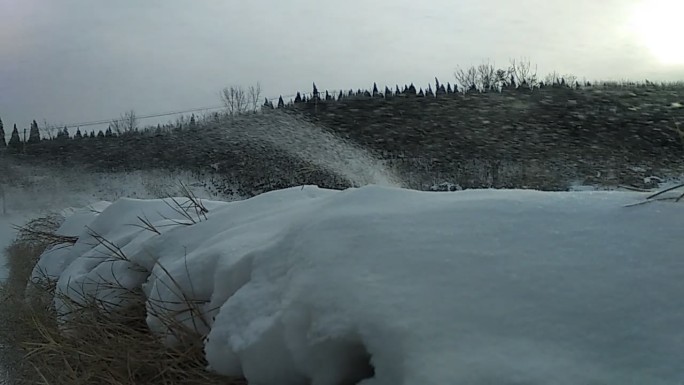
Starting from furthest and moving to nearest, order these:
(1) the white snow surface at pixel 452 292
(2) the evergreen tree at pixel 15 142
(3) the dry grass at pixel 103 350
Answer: (2) the evergreen tree at pixel 15 142, (3) the dry grass at pixel 103 350, (1) the white snow surface at pixel 452 292

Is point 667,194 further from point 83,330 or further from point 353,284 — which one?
point 83,330

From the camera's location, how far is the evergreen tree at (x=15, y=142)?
23531 millimetres

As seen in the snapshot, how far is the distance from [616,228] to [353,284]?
565 mm

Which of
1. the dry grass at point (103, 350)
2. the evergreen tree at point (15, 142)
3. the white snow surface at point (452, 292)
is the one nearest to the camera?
the white snow surface at point (452, 292)

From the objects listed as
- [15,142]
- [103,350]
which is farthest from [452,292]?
[15,142]

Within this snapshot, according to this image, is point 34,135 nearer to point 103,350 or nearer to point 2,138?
point 2,138

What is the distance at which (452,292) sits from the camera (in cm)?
117

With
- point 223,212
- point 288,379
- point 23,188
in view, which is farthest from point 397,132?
point 288,379

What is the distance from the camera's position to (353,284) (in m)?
1.24

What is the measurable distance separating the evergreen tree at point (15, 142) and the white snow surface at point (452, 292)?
2456 centimetres

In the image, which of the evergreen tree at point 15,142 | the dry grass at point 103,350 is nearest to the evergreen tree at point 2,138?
the evergreen tree at point 15,142

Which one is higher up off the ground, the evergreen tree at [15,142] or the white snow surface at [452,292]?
the white snow surface at [452,292]

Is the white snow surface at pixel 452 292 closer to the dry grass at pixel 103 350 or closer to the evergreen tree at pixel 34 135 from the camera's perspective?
the dry grass at pixel 103 350

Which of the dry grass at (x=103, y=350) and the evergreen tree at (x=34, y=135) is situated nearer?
the dry grass at (x=103, y=350)
